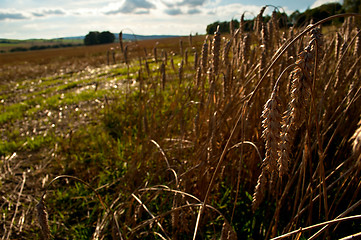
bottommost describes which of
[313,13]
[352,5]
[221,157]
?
[221,157]

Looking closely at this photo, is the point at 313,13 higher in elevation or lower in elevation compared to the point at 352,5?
lower

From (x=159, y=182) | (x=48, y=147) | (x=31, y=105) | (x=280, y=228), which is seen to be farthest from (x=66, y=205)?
(x=31, y=105)

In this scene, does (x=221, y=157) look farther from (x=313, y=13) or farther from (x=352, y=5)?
(x=352, y=5)

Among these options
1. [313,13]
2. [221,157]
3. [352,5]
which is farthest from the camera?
[352,5]

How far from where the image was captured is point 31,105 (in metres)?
5.71

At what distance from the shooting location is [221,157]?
0.92 meters

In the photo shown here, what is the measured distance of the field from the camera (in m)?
0.97

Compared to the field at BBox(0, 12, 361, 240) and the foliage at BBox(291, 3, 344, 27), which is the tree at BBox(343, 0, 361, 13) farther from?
the field at BBox(0, 12, 361, 240)

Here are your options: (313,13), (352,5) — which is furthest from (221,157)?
(352,5)

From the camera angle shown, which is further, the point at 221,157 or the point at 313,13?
the point at 313,13

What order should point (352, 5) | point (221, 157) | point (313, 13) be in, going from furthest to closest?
point (352, 5)
point (313, 13)
point (221, 157)

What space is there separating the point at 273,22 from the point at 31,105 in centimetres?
573

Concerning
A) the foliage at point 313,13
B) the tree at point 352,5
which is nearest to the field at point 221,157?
the foliage at point 313,13

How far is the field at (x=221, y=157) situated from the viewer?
974 millimetres
